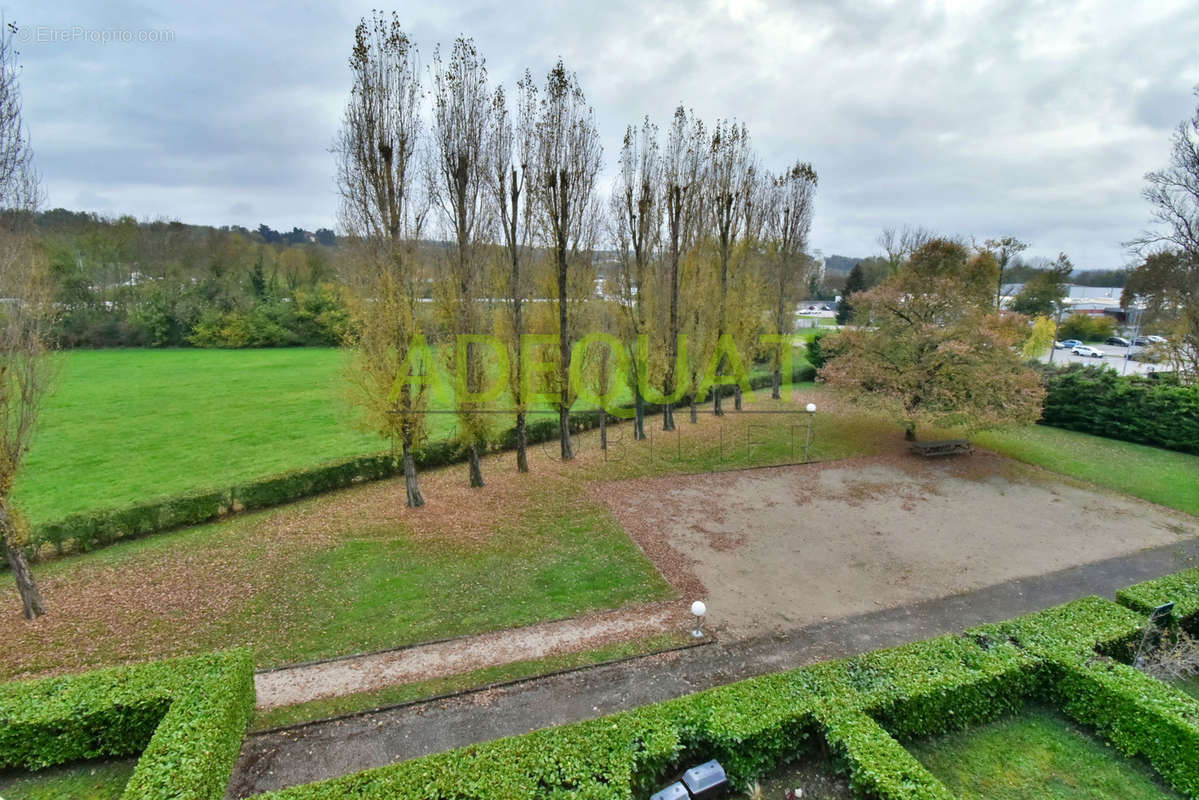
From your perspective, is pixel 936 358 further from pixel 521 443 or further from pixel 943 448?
pixel 521 443

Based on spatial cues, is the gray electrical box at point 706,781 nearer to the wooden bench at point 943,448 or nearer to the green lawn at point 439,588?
the green lawn at point 439,588

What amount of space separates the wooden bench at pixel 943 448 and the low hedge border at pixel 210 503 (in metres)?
14.7

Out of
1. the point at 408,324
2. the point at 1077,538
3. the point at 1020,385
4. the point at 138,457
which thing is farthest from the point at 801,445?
the point at 138,457

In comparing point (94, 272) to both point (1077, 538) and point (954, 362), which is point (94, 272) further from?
point (1077, 538)

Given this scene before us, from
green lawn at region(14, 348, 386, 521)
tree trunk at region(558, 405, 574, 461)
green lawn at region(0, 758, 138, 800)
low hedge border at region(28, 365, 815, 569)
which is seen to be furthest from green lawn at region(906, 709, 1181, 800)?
green lawn at region(14, 348, 386, 521)

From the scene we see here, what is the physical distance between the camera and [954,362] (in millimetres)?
16891

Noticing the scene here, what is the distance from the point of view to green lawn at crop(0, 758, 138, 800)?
18.4ft

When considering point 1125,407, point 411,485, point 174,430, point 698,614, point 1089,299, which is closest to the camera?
point 698,614

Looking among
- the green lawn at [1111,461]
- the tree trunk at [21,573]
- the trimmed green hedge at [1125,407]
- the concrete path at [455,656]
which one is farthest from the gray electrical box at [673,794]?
the trimmed green hedge at [1125,407]

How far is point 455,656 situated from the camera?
318 inches

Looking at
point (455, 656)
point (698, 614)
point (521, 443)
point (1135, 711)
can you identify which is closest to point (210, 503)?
point (521, 443)

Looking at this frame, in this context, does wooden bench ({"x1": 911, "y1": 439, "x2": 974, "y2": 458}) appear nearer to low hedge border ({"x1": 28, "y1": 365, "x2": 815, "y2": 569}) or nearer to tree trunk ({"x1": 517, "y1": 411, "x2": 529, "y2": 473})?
tree trunk ({"x1": 517, "y1": 411, "x2": 529, "y2": 473})

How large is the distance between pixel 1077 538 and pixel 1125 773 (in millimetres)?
8181

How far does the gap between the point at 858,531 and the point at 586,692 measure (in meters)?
8.51
